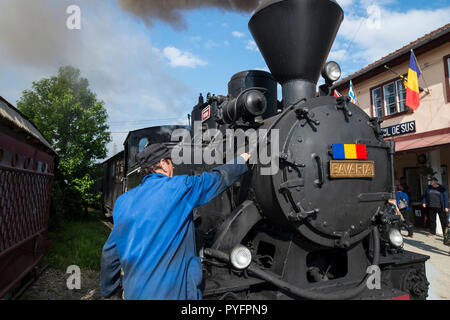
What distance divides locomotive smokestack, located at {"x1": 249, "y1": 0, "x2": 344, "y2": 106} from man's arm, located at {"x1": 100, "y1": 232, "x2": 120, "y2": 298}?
2.20 meters

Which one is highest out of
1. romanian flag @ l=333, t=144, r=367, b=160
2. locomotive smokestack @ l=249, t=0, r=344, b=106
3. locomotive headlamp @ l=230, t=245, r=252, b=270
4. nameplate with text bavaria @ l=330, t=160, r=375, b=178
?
locomotive smokestack @ l=249, t=0, r=344, b=106

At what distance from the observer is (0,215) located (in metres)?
3.56

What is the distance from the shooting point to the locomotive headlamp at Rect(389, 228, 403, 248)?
2746 millimetres

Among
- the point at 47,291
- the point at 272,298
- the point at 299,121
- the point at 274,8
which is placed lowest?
the point at 47,291

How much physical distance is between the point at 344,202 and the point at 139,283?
172cm

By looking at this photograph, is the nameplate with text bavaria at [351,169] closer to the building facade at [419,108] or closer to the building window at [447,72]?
the building facade at [419,108]

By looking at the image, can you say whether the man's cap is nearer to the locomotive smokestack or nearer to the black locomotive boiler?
the black locomotive boiler

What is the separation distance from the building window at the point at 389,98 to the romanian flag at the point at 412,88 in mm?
1043

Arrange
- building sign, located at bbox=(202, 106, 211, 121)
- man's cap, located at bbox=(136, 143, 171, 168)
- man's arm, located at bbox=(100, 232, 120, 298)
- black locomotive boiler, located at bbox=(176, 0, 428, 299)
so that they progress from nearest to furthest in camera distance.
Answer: man's arm, located at bbox=(100, 232, 120, 298)
man's cap, located at bbox=(136, 143, 171, 168)
black locomotive boiler, located at bbox=(176, 0, 428, 299)
building sign, located at bbox=(202, 106, 211, 121)

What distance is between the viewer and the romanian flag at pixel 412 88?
852cm

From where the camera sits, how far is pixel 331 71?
10.1 feet

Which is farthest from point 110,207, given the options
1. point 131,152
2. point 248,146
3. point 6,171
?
point 248,146

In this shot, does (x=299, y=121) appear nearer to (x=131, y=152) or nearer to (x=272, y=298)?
(x=272, y=298)

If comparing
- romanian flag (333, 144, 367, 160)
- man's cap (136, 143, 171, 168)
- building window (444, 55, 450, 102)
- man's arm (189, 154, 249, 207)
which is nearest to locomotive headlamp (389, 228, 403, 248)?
romanian flag (333, 144, 367, 160)
